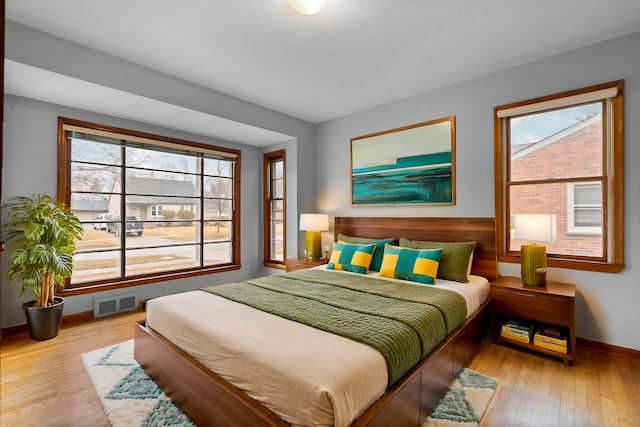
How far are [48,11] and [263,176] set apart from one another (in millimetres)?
3212

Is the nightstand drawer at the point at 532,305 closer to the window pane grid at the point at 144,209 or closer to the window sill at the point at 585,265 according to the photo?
the window sill at the point at 585,265

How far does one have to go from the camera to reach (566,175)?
3.00 metres

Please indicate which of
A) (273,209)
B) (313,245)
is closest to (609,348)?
(313,245)

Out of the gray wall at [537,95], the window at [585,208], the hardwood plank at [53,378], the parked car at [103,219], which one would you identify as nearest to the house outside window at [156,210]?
the parked car at [103,219]

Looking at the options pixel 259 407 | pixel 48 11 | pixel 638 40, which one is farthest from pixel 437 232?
pixel 48 11

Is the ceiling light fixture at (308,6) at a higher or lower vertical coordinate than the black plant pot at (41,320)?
higher

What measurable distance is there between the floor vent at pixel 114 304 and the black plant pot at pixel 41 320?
1.75ft

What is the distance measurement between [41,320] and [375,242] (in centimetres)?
334

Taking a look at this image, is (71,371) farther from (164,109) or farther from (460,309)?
(460,309)

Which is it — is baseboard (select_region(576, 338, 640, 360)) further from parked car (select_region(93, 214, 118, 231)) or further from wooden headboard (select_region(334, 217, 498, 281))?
parked car (select_region(93, 214, 118, 231))

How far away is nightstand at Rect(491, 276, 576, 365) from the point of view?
258 centimetres

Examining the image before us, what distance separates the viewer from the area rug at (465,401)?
1947mm

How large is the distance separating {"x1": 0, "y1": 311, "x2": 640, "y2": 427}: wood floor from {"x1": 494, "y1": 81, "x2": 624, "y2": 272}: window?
34.6 inches

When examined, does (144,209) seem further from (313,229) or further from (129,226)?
(313,229)
